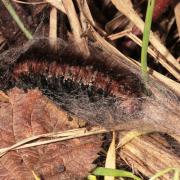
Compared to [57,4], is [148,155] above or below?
below

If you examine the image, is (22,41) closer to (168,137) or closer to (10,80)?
(10,80)

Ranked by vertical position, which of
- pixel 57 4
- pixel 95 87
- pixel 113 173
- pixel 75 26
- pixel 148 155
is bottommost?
pixel 113 173

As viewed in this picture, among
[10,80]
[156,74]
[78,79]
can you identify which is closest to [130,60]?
[156,74]

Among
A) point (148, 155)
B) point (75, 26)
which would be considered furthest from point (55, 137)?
point (75, 26)

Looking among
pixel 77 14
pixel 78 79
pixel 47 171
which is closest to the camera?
pixel 47 171

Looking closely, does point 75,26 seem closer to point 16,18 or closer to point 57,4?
point 57,4

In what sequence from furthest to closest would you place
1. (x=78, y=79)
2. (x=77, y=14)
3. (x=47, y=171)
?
(x=77, y=14) < (x=78, y=79) < (x=47, y=171)

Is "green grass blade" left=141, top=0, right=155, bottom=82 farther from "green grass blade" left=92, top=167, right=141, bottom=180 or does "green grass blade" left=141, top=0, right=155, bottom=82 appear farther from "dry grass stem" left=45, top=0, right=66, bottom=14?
"dry grass stem" left=45, top=0, right=66, bottom=14

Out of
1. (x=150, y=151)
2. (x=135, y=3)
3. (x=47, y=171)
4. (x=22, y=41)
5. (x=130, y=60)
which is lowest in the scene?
(x=47, y=171)

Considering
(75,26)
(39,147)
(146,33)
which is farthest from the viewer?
(75,26)

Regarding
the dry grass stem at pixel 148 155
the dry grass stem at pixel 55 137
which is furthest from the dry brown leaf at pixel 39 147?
the dry grass stem at pixel 148 155
